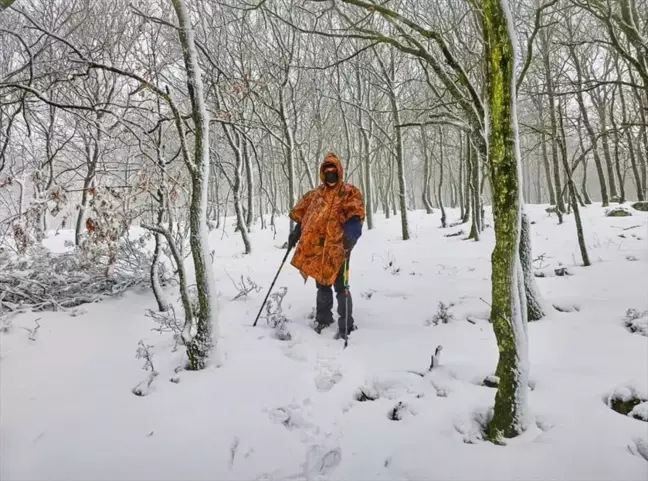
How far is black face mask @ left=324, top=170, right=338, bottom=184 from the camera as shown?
415 cm

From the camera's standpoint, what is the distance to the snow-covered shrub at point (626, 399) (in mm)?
2275

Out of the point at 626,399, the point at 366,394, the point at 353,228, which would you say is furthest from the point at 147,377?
the point at 626,399

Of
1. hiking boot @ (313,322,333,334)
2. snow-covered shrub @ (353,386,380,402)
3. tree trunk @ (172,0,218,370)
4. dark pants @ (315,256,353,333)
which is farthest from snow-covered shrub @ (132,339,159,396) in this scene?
dark pants @ (315,256,353,333)

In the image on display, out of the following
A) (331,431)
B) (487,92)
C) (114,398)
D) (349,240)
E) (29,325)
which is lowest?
(331,431)

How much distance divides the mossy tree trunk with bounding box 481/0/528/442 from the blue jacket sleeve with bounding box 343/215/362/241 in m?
1.98

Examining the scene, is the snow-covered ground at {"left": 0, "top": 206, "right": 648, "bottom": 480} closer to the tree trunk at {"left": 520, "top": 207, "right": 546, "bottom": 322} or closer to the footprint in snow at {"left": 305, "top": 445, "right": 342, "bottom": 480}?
the footprint in snow at {"left": 305, "top": 445, "right": 342, "bottom": 480}

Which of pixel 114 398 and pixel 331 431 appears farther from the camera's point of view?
pixel 114 398

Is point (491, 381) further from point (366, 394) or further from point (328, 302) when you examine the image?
point (328, 302)

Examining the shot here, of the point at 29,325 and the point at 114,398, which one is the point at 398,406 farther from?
the point at 29,325

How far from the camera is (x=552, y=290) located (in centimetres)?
474

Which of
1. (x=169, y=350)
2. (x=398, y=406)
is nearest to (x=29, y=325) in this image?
(x=169, y=350)

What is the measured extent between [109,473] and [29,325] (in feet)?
9.42

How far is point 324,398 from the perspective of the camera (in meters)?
2.77

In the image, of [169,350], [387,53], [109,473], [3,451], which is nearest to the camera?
[109,473]
